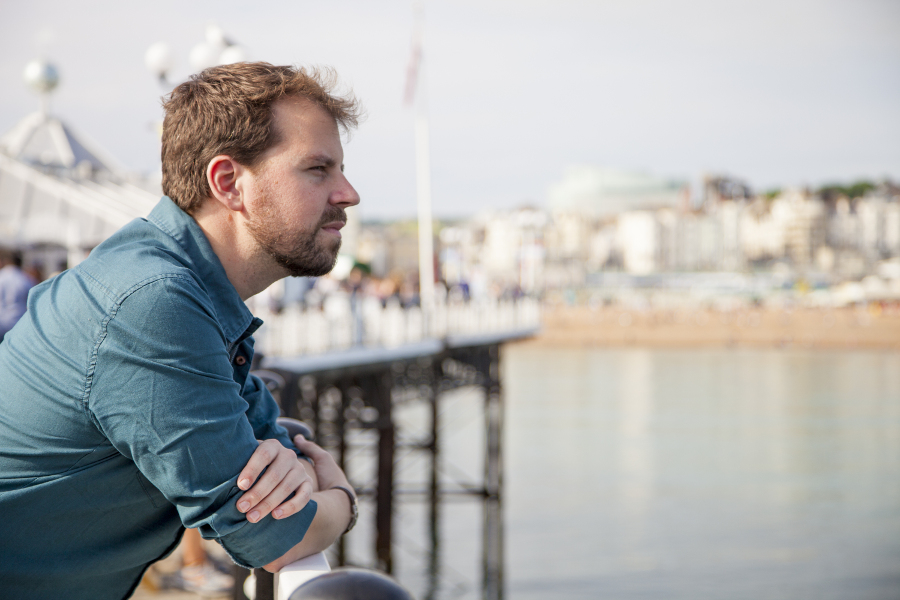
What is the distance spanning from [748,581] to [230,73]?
2030 cm

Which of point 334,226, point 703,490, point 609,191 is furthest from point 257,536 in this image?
point 609,191

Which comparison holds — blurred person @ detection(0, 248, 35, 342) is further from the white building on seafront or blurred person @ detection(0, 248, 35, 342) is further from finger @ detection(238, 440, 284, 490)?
the white building on seafront

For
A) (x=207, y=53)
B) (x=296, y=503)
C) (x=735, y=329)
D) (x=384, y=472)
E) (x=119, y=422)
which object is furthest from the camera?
(x=735, y=329)

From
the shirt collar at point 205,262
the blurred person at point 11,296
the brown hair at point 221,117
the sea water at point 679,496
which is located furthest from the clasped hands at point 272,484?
the sea water at point 679,496

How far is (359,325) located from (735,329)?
7352cm

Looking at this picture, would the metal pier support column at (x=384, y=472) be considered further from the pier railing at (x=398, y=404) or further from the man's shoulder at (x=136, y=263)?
the man's shoulder at (x=136, y=263)

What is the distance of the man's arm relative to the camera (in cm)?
134

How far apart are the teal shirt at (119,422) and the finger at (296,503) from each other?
0.05ft

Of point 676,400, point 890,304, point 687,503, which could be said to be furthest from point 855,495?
point 890,304

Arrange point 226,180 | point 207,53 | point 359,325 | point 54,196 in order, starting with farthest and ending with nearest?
point 54,196 → point 359,325 → point 207,53 → point 226,180

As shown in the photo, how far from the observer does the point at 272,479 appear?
127cm

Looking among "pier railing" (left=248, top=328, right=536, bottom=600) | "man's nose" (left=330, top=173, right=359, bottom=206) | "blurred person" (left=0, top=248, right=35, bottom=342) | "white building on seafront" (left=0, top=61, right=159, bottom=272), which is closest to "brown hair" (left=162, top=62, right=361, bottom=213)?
"man's nose" (left=330, top=173, right=359, bottom=206)

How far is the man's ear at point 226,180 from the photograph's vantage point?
1.40 metres

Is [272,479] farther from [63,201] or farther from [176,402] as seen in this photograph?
[63,201]
